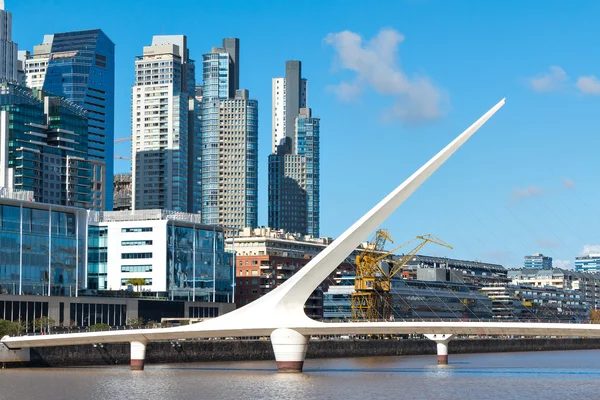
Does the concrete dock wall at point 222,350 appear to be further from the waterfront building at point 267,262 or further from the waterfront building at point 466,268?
the waterfront building at point 466,268

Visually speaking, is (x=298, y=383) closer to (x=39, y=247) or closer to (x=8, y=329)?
(x=8, y=329)

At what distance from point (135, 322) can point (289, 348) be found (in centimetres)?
3359

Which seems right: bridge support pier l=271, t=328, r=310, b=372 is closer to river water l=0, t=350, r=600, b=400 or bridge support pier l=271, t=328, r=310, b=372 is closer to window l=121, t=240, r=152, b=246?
river water l=0, t=350, r=600, b=400

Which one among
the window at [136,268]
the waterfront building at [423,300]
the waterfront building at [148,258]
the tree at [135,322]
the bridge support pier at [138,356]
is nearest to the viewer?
the bridge support pier at [138,356]

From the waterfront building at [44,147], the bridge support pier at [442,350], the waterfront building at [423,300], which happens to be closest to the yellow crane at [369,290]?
the waterfront building at [423,300]

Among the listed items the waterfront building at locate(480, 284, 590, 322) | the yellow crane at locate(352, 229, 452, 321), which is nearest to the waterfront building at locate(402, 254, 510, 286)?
the waterfront building at locate(480, 284, 590, 322)

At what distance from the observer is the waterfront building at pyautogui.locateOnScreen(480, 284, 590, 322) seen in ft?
515

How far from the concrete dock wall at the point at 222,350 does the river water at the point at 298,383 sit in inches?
66.0

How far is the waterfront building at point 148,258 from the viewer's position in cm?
9544

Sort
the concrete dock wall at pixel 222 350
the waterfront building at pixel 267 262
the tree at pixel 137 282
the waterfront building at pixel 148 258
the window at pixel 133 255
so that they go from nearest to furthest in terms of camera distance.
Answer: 1. the concrete dock wall at pixel 222 350
2. the tree at pixel 137 282
3. the waterfront building at pixel 148 258
4. the window at pixel 133 255
5. the waterfront building at pixel 267 262

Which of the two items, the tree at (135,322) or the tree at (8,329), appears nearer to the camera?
the tree at (8,329)

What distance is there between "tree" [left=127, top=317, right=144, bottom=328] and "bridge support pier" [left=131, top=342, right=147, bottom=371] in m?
25.5

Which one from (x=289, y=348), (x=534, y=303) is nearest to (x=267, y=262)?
(x=534, y=303)

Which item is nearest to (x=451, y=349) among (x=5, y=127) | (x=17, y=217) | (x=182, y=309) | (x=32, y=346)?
(x=182, y=309)
